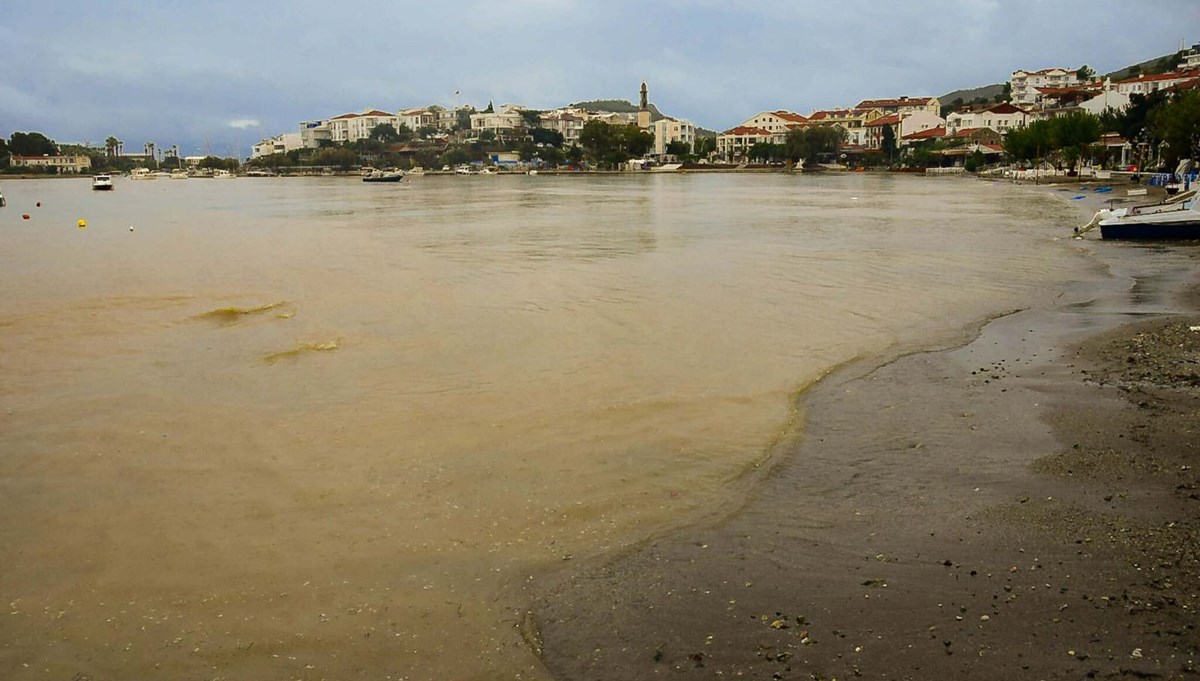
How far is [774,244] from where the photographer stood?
82.4 feet

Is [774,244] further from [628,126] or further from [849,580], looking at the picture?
[628,126]

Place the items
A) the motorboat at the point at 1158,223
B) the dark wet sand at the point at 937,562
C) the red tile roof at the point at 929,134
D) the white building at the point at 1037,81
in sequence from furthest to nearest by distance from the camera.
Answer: the white building at the point at 1037,81
the red tile roof at the point at 929,134
the motorboat at the point at 1158,223
the dark wet sand at the point at 937,562

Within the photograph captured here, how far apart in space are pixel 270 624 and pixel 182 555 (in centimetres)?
128

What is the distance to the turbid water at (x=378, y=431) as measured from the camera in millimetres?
4797

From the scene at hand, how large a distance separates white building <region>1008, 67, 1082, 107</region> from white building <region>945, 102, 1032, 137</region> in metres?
28.5

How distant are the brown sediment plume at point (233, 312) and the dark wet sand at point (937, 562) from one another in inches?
385

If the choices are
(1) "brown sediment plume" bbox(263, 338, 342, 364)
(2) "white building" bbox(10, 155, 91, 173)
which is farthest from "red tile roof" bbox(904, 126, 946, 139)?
(2) "white building" bbox(10, 155, 91, 173)

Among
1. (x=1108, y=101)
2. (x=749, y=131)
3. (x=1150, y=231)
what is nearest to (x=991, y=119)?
(x=1108, y=101)

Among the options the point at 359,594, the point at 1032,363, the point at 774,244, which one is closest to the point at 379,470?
the point at 359,594

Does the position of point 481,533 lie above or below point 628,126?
below

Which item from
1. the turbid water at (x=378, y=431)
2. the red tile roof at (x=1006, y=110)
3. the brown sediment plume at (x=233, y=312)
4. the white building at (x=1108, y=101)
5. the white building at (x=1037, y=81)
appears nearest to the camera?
the turbid water at (x=378, y=431)

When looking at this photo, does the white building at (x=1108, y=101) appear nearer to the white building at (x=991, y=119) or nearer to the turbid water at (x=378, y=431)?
the white building at (x=991, y=119)

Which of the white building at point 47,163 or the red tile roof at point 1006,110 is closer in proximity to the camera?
the red tile roof at point 1006,110

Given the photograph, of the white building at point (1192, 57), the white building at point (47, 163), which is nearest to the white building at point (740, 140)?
the white building at point (1192, 57)
